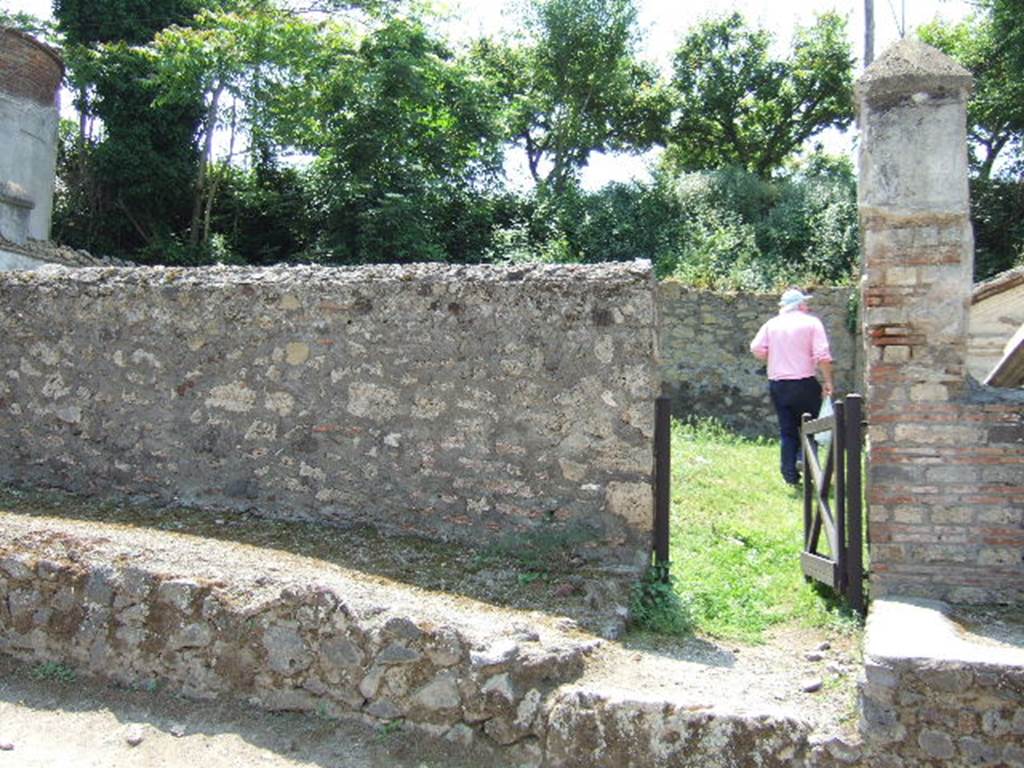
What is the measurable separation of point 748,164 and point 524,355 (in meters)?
21.8

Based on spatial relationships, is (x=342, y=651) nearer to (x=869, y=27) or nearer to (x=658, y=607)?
(x=658, y=607)

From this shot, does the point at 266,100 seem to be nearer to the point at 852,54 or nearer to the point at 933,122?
the point at 933,122

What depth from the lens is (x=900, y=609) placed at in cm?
436

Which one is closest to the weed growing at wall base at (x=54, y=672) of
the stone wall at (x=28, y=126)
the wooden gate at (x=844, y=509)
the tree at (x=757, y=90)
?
the wooden gate at (x=844, y=509)

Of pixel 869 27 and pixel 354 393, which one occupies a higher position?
pixel 869 27

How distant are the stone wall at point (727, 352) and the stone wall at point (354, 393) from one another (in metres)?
7.43

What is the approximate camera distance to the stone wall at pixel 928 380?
4547 millimetres

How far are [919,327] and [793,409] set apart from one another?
3.19m

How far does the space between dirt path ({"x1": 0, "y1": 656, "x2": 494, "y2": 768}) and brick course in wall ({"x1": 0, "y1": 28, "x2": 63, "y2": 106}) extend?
14811 mm

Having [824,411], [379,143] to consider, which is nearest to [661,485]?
[824,411]

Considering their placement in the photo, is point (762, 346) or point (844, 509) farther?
point (762, 346)

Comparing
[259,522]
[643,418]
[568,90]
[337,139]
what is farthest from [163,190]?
[643,418]

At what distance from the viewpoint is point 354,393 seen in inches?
211

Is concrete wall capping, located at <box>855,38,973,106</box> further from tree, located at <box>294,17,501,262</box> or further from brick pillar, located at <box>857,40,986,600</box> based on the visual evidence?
tree, located at <box>294,17,501,262</box>
